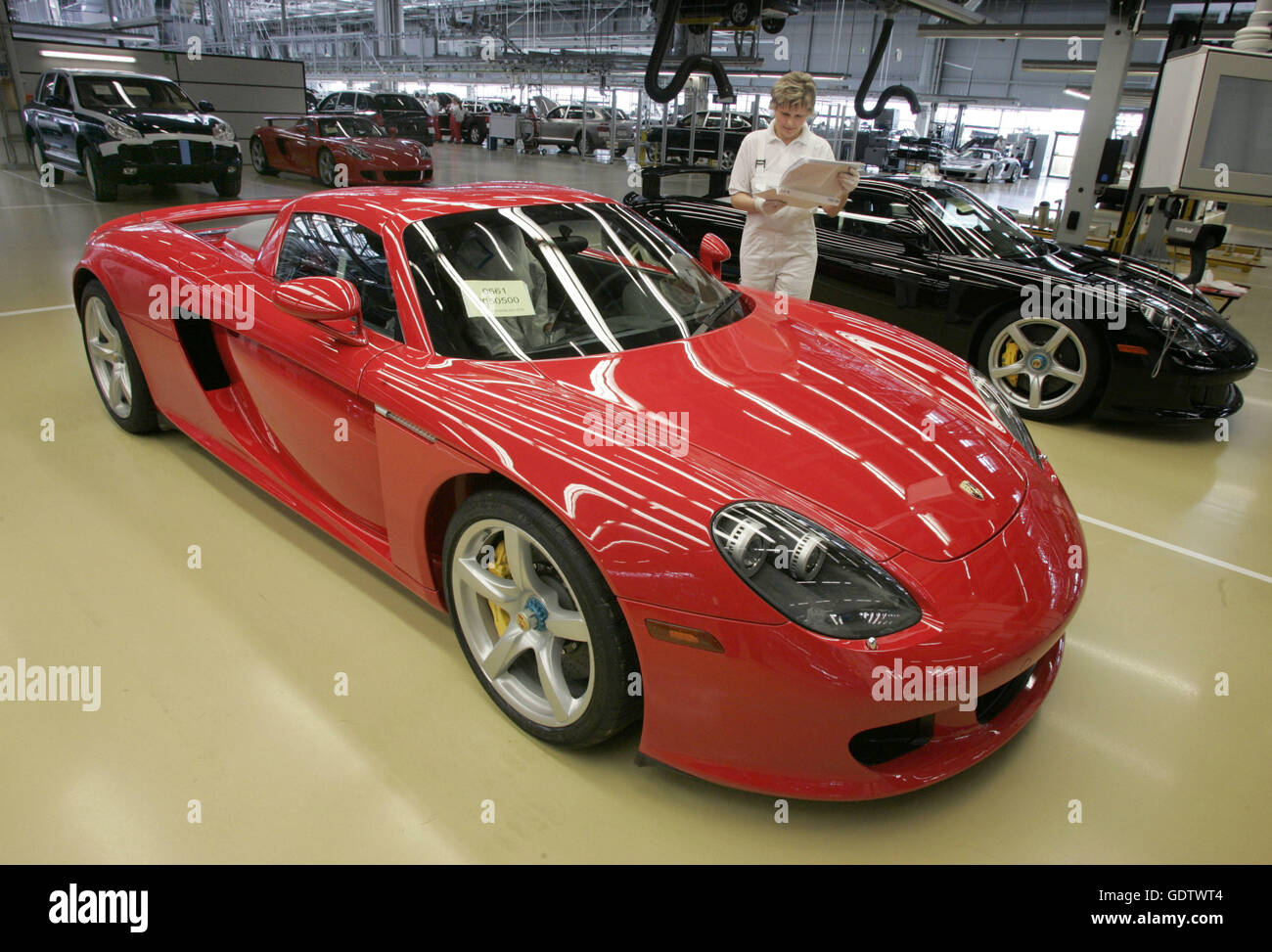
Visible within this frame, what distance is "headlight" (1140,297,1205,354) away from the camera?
379cm

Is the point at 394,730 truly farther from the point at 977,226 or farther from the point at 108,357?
the point at 977,226

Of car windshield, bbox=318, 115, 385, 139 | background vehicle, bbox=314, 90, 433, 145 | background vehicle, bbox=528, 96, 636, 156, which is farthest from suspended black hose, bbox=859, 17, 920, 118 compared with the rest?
background vehicle, bbox=528, 96, 636, 156

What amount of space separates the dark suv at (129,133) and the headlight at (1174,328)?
9.96 m

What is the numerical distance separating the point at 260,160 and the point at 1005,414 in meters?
13.7

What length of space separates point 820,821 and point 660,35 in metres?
6.89

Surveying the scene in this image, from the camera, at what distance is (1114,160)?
19.8 feet

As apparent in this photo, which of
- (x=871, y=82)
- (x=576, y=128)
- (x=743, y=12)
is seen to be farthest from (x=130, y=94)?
(x=576, y=128)

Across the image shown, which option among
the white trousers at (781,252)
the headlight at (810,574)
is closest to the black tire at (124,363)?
the white trousers at (781,252)

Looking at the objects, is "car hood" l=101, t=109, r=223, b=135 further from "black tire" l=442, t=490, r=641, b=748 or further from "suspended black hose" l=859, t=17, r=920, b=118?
"black tire" l=442, t=490, r=641, b=748

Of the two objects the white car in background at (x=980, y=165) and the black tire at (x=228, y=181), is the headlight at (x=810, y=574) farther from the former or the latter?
the white car in background at (x=980, y=165)

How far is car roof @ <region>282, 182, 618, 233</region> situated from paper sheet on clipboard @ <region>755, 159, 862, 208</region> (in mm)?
942

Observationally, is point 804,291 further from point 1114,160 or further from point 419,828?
point 1114,160

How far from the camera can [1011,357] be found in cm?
430
